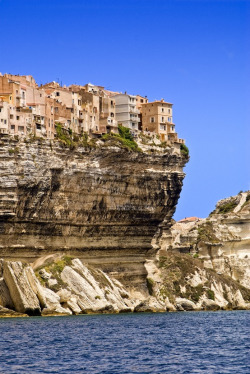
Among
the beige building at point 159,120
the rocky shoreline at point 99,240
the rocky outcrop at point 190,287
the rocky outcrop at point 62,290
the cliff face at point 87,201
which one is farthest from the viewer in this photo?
the beige building at point 159,120

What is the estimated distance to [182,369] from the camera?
4734cm

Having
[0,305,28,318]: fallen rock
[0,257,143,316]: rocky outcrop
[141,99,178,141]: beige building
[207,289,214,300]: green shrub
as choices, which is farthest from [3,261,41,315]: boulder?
[141,99,178,141]: beige building

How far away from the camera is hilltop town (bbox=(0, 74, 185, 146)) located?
89.4 m

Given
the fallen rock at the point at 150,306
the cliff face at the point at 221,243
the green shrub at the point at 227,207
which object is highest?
the green shrub at the point at 227,207

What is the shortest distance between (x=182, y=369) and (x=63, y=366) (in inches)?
226

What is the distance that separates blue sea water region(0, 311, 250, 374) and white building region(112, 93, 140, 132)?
30.9m

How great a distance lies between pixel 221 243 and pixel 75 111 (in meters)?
27.8

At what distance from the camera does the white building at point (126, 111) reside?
4232 inches

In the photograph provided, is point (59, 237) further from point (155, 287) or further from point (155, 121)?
point (155, 121)

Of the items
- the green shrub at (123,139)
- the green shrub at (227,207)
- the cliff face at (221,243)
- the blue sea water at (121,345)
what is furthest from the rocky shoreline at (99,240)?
the green shrub at (227,207)

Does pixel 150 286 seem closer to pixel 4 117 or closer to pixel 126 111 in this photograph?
pixel 126 111

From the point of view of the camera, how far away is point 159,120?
110 meters

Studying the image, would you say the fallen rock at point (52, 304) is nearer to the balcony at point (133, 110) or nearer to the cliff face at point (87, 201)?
the cliff face at point (87, 201)

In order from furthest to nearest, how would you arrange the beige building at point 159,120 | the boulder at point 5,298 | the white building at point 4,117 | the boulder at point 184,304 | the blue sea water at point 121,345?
the beige building at point 159,120, the boulder at point 184,304, the white building at point 4,117, the boulder at point 5,298, the blue sea water at point 121,345
